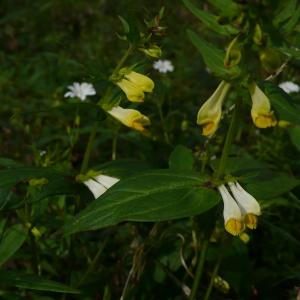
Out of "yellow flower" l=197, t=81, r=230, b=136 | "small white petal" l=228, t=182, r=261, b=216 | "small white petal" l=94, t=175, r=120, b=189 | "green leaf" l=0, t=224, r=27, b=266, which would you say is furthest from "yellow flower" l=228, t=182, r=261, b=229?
"green leaf" l=0, t=224, r=27, b=266

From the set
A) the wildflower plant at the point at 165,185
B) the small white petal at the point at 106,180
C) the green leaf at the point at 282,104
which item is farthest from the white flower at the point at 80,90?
the green leaf at the point at 282,104

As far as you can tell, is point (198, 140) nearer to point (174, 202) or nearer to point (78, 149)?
point (78, 149)

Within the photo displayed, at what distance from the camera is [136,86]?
1.56 meters

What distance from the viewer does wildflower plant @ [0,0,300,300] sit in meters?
1.35

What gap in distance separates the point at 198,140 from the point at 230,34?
1.43 meters

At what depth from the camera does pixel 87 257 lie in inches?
81.2

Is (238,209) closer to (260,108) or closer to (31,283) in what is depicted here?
(260,108)

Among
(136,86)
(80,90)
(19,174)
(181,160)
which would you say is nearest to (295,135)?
(181,160)

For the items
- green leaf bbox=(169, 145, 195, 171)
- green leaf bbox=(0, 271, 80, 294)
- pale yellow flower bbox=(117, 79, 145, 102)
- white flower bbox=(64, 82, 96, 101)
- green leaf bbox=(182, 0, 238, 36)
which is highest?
green leaf bbox=(182, 0, 238, 36)

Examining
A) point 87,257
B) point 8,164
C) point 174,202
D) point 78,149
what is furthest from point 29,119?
point 174,202

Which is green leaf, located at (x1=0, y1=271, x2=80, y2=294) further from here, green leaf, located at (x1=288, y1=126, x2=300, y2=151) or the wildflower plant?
green leaf, located at (x1=288, y1=126, x2=300, y2=151)

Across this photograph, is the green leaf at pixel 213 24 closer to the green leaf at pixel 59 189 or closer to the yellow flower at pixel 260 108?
the yellow flower at pixel 260 108

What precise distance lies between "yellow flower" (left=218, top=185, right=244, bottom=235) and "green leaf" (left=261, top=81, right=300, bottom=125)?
9.0 inches

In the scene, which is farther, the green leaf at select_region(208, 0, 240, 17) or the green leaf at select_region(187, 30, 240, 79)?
the green leaf at select_region(187, 30, 240, 79)
